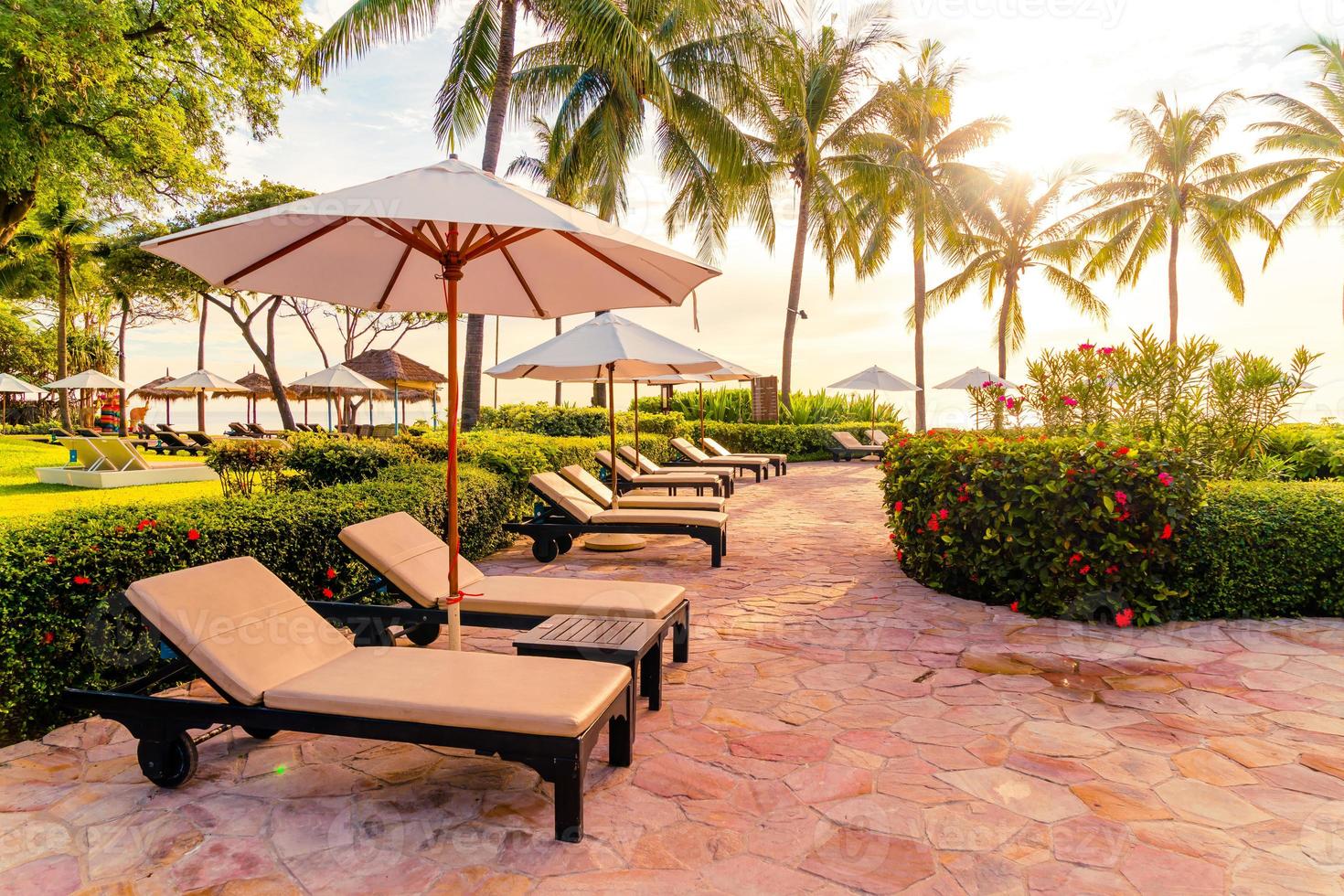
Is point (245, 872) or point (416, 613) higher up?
point (416, 613)

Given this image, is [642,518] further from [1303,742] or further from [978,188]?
[978,188]

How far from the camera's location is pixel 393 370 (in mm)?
25641

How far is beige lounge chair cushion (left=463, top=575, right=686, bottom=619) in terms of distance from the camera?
164 inches

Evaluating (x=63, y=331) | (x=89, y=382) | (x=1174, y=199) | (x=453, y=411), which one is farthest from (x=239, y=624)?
(x=1174, y=199)

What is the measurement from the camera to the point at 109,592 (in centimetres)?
371

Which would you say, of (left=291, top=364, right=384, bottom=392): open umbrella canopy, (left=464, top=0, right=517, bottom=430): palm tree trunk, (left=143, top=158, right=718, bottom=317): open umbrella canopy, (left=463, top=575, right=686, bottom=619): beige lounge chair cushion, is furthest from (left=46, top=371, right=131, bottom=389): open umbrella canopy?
(left=463, top=575, right=686, bottom=619): beige lounge chair cushion

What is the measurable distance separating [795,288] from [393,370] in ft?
45.3

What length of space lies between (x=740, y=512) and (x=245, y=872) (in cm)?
890

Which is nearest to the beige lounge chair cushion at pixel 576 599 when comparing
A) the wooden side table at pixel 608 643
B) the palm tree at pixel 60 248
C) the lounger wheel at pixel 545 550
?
the wooden side table at pixel 608 643

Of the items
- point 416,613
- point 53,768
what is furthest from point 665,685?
point 53,768

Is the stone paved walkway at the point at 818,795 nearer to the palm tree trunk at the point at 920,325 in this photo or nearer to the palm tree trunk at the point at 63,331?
the palm tree trunk at the point at 920,325

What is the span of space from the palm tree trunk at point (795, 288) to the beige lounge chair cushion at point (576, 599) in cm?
1874

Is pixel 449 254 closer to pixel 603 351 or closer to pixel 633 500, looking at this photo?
pixel 603 351

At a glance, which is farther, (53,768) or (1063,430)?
(1063,430)
